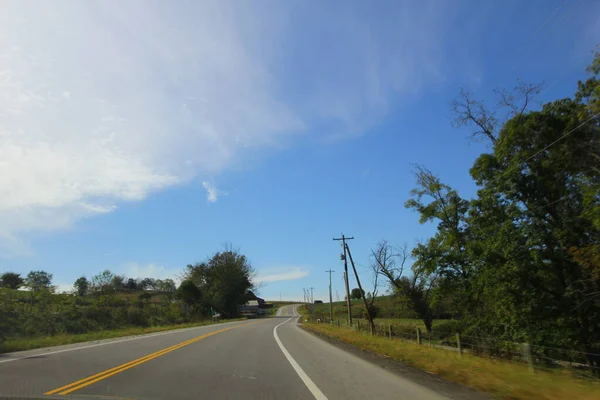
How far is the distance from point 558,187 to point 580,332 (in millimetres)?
7995

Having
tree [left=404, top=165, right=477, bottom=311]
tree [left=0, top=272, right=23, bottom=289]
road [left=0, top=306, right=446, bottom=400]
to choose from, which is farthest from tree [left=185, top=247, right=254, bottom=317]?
road [left=0, top=306, right=446, bottom=400]

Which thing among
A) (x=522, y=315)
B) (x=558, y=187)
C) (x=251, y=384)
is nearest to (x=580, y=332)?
(x=522, y=315)

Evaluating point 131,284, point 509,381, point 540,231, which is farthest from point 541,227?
point 131,284

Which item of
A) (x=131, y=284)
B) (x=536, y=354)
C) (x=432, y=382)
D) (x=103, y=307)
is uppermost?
(x=131, y=284)

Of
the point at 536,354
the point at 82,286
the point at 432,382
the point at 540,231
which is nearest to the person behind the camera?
the point at 432,382

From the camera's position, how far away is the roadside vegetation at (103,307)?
82.5ft

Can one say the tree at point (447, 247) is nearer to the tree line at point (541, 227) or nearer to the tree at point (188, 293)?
the tree line at point (541, 227)

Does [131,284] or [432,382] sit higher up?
[131,284]

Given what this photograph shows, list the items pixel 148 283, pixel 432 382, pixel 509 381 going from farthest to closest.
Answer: pixel 148 283 → pixel 432 382 → pixel 509 381

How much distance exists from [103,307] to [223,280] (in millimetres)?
43505

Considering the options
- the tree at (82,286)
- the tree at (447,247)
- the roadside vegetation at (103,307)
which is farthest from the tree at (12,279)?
the tree at (447,247)

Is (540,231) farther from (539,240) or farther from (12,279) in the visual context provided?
(12,279)

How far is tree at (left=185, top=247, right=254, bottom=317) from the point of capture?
80.8 meters

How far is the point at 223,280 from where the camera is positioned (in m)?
82.1
